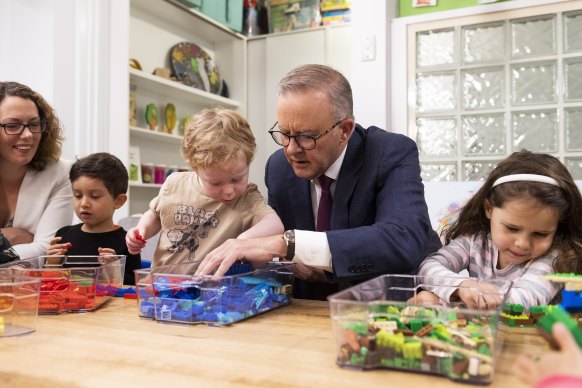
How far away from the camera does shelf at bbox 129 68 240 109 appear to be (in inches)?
140

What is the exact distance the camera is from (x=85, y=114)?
2896 millimetres

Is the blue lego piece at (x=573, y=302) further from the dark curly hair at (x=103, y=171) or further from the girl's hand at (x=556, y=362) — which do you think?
the dark curly hair at (x=103, y=171)

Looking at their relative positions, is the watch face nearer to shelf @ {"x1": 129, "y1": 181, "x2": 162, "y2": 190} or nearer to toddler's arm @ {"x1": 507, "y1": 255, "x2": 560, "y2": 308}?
toddler's arm @ {"x1": 507, "y1": 255, "x2": 560, "y2": 308}

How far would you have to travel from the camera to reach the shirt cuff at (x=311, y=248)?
1.27 metres

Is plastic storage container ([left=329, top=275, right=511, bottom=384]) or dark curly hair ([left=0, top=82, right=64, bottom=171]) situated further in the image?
dark curly hair ([left=0, top=82, right=64, bottom=171])

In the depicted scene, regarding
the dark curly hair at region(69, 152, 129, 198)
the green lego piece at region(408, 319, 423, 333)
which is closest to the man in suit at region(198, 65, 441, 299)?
the green lego piece at region(408, 319, 423, 333)

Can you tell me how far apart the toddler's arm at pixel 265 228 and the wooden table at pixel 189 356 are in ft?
1.02

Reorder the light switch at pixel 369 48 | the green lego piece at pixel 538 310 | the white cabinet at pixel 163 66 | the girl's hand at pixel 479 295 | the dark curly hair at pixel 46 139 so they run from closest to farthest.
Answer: the girl's hand at pixel 479 295
the green lego piece at pixel 538 310
the dark curly hair at pixel 46 139
the light switch at pixel 369 48
the white cabinet at pixel 163 66

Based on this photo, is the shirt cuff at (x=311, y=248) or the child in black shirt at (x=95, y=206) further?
the child in black shirt at (x=95, y=206)

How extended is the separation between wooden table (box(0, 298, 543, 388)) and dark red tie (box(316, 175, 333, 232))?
0.51 m

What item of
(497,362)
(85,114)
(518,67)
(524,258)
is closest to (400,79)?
(518,67)

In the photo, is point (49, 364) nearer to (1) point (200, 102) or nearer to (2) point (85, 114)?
(2) point (85, 114)

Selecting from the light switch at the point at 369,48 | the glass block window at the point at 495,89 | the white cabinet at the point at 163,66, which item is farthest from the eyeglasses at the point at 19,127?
the glass block window at the point at 495,89

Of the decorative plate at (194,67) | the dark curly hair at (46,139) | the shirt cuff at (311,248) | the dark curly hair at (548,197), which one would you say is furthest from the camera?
the decorative plate at (194,67)
